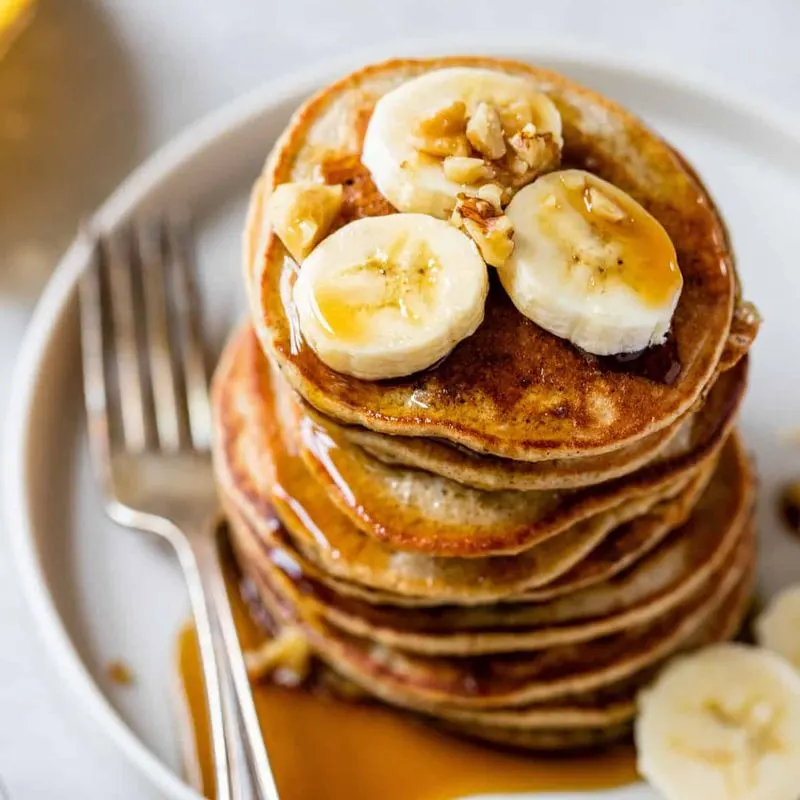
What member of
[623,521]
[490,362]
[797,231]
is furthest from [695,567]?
[797,231]

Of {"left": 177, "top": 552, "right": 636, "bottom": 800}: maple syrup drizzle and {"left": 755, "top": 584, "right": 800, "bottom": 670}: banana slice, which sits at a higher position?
{"left": 755, "top": 584, "right": 800, "bottom": 670}: banana slice

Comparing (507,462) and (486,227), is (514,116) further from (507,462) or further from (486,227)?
(507,462)

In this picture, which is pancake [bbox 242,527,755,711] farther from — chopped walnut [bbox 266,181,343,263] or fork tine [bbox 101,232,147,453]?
chopped walnut [bbox 266,181,343,263]

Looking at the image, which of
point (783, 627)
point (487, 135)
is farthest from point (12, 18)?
point (783, 627)

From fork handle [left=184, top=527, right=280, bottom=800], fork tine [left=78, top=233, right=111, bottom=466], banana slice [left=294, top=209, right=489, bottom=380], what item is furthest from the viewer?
fork tine [left=78, top=233, right=111, bottom=466]

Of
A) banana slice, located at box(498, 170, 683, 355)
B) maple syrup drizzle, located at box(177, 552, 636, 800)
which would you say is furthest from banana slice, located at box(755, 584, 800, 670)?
banana slice, located at box(498, 170, 683, 355)
